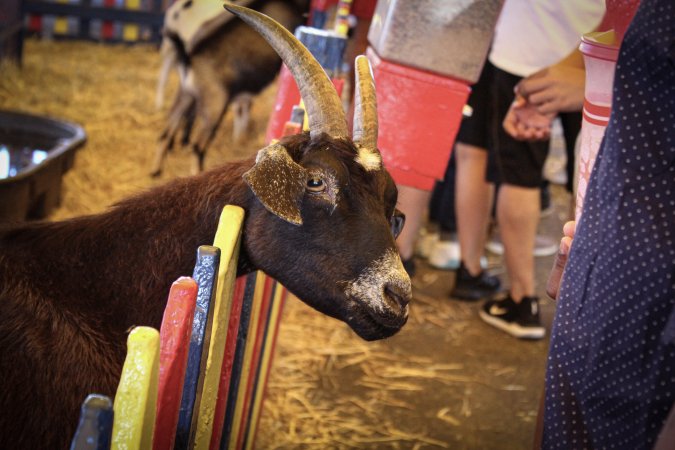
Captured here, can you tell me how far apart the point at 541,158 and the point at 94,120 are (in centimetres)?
461

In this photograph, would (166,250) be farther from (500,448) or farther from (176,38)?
(176,38)

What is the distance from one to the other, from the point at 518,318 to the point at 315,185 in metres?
3.03

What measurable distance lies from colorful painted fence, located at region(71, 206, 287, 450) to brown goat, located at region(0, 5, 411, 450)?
19 centimetres

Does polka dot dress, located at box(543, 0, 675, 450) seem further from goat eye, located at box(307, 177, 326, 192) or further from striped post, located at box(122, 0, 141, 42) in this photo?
striped post, located at box(122, 0, 141, 42)

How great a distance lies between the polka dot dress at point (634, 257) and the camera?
1.63m

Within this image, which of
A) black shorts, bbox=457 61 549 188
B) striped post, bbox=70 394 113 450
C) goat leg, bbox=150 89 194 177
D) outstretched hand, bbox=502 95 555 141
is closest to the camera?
striped post, bbox=70 394 113 450

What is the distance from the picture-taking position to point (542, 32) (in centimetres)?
446

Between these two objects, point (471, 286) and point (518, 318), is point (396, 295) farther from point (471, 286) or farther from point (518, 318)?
point (471, 286)

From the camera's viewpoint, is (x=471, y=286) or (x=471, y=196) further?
(x=471, y=286)

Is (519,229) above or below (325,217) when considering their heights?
below

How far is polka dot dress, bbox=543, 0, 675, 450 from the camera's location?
1627 mm

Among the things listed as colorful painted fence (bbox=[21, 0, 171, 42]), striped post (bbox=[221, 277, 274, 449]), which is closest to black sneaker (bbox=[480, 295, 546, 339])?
striped post (bbox=[221, 277, 274, 449])

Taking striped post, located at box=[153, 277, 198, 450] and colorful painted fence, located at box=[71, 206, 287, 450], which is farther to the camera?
striped post, located at box=[153, 277, 198, 450]

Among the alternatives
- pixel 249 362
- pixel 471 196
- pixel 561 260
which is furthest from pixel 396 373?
pixel 561 260
